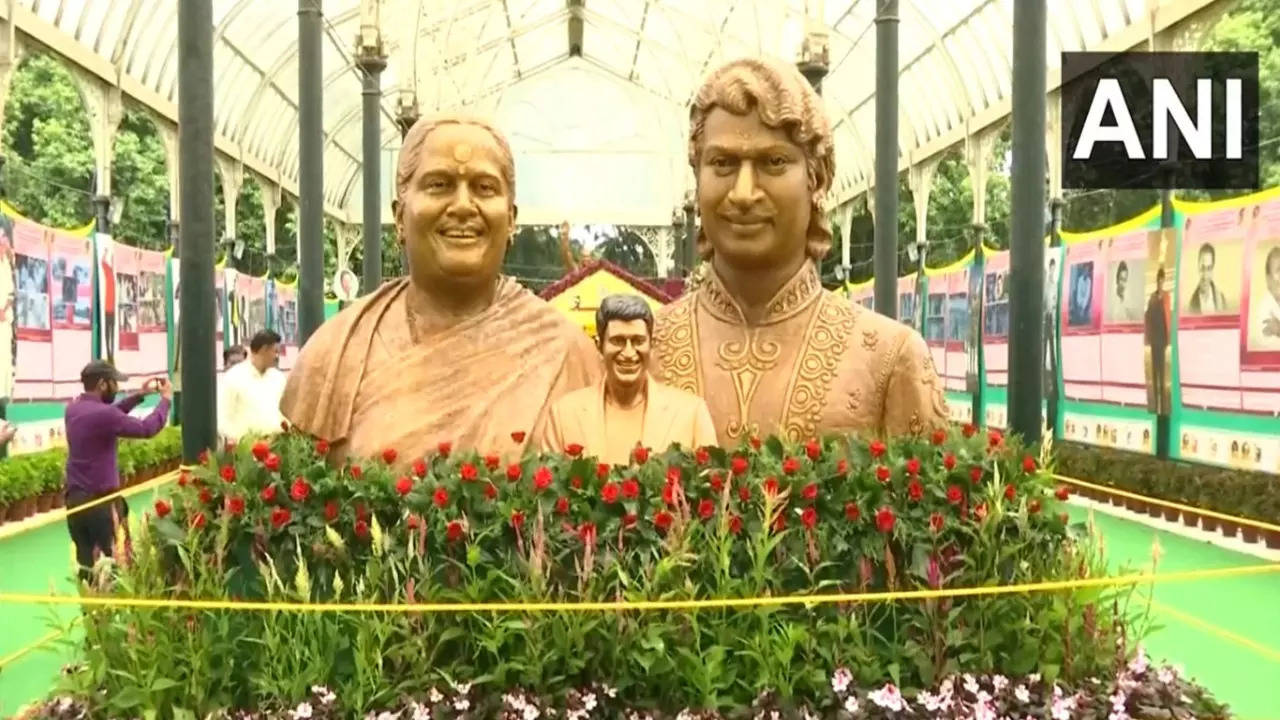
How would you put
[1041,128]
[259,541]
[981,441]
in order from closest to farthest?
1. [259,541]
2. [981,441]
3. [1041,128]

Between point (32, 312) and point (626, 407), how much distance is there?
32.2ft

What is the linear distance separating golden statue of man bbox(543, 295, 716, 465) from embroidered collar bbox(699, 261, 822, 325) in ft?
1.13

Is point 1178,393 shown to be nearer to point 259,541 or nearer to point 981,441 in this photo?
point 981,441

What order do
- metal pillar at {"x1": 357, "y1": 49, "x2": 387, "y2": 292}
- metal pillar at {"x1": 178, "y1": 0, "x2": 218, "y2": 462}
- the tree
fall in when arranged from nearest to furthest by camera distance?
metal pillar at {"x1": 178, "y1": 0, "x2": 218, "y2": 462} → metal pillar at {"x1": 357, "y1": 49, "x2": 387, "y2": 292} → the tree

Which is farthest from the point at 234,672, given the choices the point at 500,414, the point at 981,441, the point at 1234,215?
the point at 1234,215

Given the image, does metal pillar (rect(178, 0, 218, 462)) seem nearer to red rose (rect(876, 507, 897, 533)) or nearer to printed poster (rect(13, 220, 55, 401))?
printed poster (rect(13, 220, 55, 401))

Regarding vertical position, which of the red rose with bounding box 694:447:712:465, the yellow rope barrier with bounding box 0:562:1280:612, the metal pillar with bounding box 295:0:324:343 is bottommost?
the yellow rope barrier with bounding box 0:562:1280:612

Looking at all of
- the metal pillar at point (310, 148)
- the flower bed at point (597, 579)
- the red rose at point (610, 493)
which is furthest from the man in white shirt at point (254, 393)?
the red rose at point (610, 493)

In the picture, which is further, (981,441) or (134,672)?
(981,441)

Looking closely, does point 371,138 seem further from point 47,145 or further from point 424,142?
point 424,142

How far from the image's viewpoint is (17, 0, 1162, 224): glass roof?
50.8 ft

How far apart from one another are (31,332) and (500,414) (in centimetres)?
958

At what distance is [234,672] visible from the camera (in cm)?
297

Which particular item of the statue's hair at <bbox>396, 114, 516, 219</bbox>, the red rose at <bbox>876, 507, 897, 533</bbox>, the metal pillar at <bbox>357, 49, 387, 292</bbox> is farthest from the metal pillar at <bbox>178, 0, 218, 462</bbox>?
the red rose at <bbox>876, 507, 897, 533</bbox>
